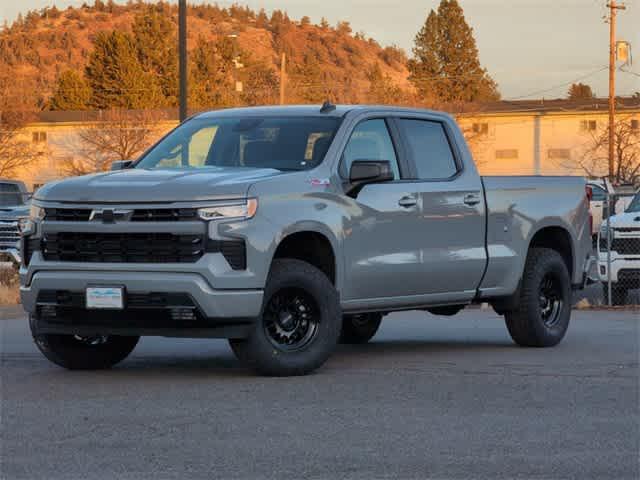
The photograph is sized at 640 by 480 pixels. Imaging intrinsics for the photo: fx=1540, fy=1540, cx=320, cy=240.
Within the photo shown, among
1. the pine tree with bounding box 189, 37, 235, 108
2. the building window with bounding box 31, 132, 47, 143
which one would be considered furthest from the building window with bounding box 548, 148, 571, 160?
the pine tree with bounding box 189, 37, 235, 108

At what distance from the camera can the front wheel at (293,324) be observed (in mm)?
10969

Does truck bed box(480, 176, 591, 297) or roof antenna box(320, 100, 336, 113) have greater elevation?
roof antenna box(320, 100, 336, 113)

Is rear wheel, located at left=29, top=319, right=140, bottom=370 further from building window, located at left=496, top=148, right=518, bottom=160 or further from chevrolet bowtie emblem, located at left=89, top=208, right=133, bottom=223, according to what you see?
building window, located at left=496, top=148, right=518, bottom=160

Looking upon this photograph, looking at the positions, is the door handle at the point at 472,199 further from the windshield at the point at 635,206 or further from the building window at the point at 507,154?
the building window at the point at 507,154

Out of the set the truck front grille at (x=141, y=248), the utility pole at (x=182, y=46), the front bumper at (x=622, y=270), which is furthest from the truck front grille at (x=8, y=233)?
the truck front grille at (x=141, y=248)

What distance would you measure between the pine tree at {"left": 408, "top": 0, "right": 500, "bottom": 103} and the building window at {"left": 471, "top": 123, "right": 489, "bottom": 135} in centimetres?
3338

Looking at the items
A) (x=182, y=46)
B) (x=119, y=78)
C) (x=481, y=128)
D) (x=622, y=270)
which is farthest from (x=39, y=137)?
(x=622, y=270)

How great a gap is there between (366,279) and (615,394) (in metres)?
2.44

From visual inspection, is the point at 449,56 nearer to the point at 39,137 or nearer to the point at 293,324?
the point at 39,137

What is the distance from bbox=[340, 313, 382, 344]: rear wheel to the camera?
47.1ft

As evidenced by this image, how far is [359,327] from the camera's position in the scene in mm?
14422

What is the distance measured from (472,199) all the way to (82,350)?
3530mm

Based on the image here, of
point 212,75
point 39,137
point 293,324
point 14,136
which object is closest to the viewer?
point 293,324

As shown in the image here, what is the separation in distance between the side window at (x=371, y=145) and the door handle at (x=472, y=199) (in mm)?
758
